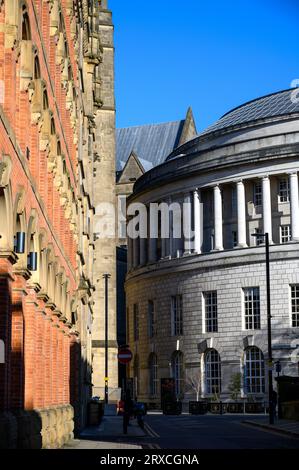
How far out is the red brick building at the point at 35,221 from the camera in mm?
17062

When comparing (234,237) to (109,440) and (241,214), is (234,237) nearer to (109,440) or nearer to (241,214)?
(241,214)

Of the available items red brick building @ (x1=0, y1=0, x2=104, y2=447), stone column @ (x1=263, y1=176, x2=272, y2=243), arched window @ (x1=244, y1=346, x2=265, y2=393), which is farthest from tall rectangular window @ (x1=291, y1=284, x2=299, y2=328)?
red brick building @ (x1=0, y1=0, x2=104, y2=447)

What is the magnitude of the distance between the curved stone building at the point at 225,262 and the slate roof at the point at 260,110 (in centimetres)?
22

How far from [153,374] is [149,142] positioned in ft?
174

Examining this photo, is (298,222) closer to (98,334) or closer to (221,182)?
(221,182)

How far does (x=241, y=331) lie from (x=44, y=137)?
58398mm

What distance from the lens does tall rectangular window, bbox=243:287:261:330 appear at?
80312 mm

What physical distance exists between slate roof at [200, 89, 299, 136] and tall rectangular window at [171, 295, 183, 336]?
15.3 metres

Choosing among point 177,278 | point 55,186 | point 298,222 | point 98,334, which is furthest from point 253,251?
point 55,186

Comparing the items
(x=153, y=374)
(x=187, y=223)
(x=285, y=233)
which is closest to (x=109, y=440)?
(x=285, y=233)

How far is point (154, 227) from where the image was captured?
94.3 m

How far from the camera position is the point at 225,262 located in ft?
269

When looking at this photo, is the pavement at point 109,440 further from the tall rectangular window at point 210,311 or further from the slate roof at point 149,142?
the slate roof at point 149,142

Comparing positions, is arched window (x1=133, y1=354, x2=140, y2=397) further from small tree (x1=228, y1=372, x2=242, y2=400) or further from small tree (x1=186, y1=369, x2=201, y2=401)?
small tree (x1=228, y1=372, x2=242, y2=400)
